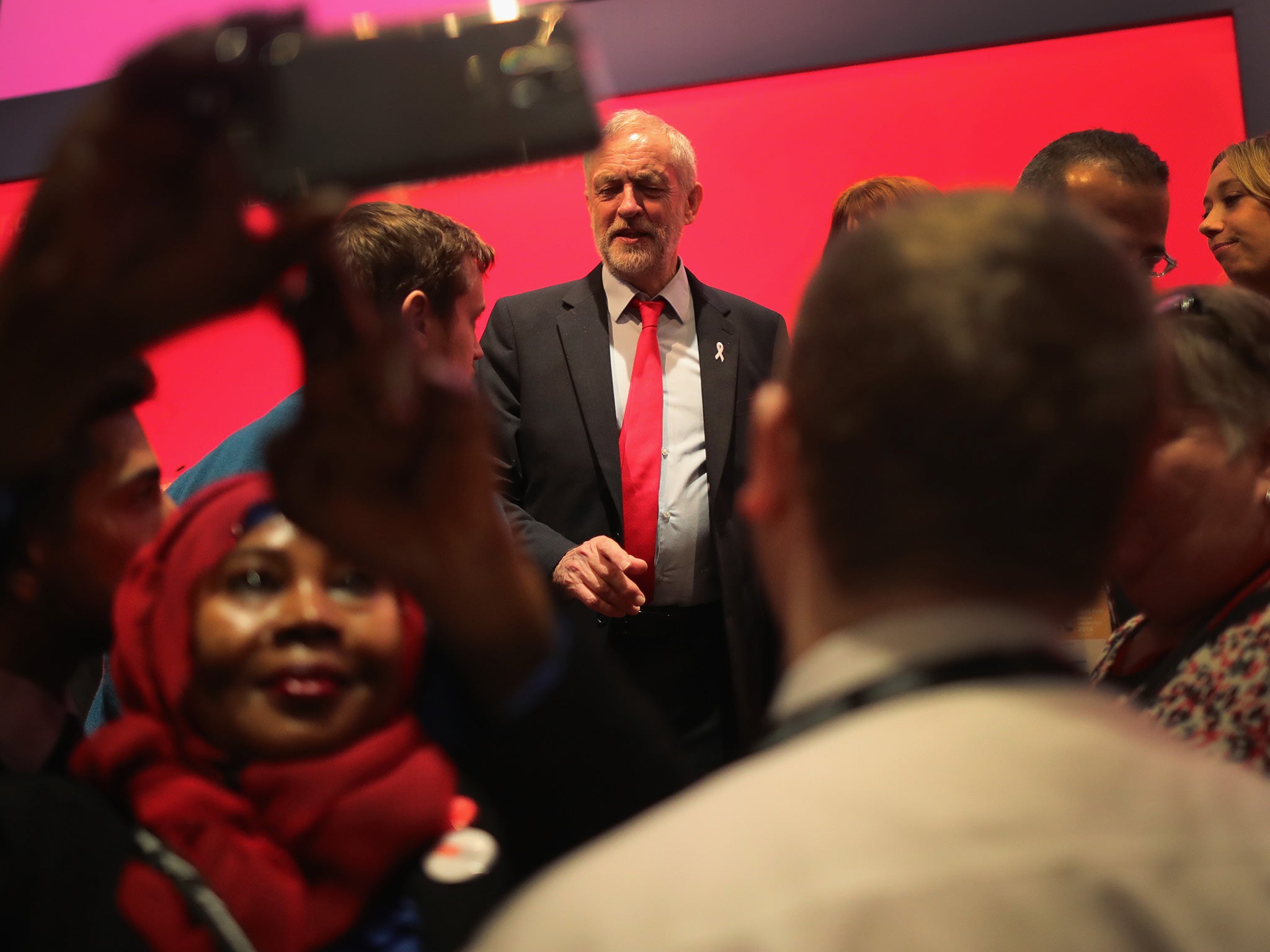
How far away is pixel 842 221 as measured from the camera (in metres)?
2.87

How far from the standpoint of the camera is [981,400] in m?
0.66

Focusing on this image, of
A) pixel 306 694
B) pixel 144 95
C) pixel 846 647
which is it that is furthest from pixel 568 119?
pixel 306 694

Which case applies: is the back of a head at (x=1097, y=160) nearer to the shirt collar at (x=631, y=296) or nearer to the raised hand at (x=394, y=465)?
the shirt collar at (x=631, y=296)

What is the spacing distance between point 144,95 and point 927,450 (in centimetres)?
49

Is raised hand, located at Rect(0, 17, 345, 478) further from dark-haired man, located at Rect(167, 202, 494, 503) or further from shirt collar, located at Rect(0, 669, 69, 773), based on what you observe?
dark-haired man, located at Rect(167, 202, 494, 503)

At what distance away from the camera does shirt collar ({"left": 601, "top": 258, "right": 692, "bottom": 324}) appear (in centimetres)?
296

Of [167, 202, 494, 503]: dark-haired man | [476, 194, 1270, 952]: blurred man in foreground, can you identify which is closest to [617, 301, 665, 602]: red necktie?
[167, 202, 494, 503]: dark-haired man

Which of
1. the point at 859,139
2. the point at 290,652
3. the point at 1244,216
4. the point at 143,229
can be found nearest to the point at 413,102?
the point at 143,229

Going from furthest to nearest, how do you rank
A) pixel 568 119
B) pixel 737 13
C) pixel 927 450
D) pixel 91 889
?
pixel 737 13 → pixel 91 889 → pixel 568 119 → pixel 927 450

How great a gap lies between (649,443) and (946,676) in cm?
219

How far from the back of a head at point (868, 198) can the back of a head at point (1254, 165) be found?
2.14 ft

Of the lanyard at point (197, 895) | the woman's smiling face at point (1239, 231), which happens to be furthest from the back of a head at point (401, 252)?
the woman's smiling face at point (1239, 231)

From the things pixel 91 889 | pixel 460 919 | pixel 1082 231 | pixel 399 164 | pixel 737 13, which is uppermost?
pixel 737 13

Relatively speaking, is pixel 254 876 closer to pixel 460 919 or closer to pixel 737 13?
pixel 460 919
